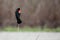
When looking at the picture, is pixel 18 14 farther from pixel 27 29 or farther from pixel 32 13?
pixel 27 29

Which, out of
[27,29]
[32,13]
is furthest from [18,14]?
[27,29]

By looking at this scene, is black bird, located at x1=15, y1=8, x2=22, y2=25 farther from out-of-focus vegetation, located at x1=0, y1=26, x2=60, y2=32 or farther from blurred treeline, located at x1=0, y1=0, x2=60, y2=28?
out-of-focus vegetation, located at x1=0, y1=26, x2=60, y2=32

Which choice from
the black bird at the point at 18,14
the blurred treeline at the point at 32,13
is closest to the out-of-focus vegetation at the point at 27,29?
the blurred treeline at the point at 32,13

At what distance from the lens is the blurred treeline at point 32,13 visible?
24.8ft

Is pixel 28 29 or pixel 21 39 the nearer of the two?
pixel 21 39

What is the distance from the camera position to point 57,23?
7547 mm

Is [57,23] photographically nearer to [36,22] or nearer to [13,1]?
[36,22]

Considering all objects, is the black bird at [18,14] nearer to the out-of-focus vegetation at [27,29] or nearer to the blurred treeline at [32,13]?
the blurred treeline at [32,13]

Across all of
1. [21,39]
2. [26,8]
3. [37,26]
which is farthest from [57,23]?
[21,39]

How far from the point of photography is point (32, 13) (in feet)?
25.1

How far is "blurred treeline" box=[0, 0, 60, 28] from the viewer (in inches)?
298

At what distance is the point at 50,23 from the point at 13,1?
1.64m

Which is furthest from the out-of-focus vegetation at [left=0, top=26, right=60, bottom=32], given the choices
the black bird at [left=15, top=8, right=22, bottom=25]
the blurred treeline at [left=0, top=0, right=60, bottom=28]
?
the black bird at [left=15, top=8, right=22, bottom=25]

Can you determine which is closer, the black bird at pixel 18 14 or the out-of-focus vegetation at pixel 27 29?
the out-of-focus vegetation at pixel 27 29
